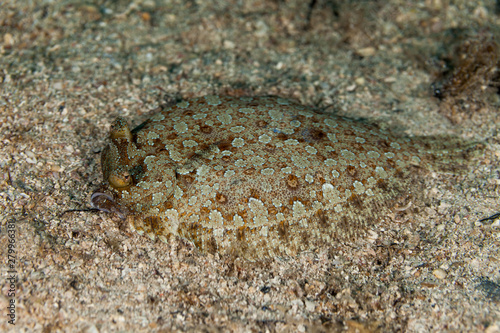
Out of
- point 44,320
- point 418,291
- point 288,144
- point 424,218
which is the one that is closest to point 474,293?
point 418,291

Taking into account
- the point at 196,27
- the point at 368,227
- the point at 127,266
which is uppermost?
the point at 196,27

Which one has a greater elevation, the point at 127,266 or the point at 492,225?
the point at 492,225

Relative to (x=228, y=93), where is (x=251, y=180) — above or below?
above

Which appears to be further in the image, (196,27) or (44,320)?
(196,27)

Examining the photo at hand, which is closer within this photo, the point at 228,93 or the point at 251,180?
the point at 251,180

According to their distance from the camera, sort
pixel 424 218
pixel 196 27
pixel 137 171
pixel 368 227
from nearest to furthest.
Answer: pixel 137 171 → pixel 368 227 → pixel 424 218 → pixel 196 27

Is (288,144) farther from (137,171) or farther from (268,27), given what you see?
(268,27)

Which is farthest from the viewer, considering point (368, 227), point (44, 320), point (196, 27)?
point (196, 27)
